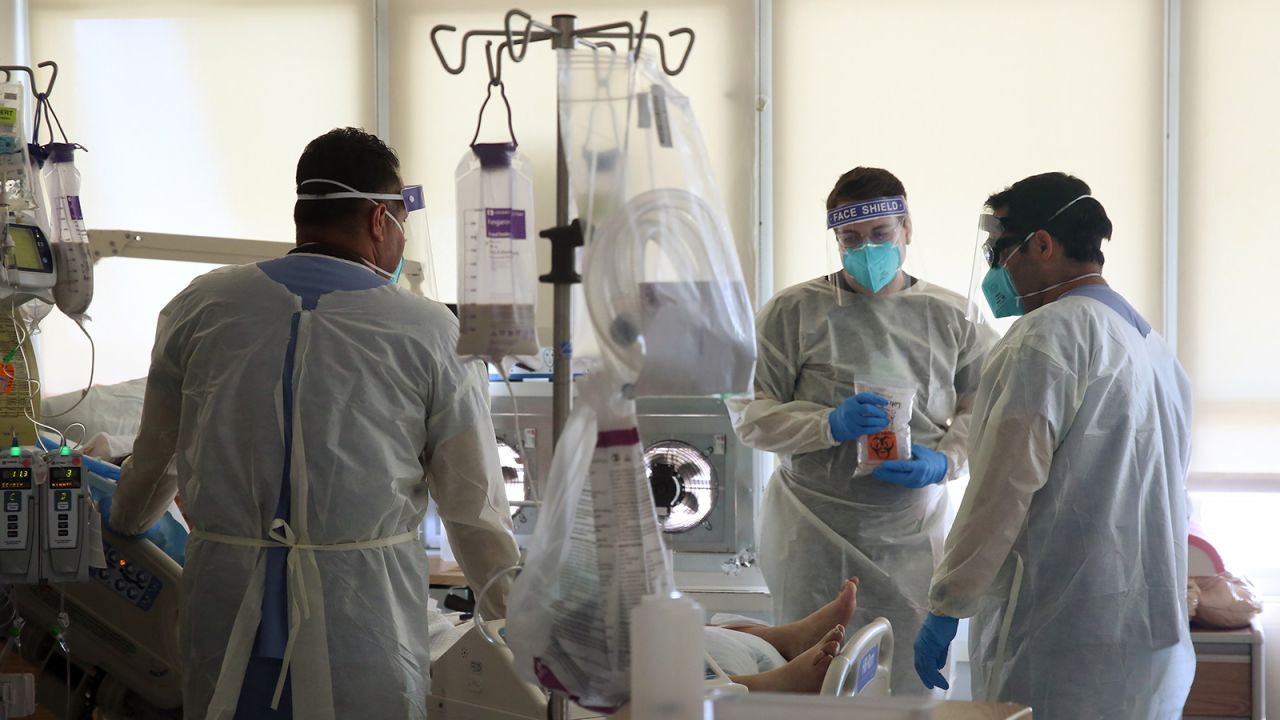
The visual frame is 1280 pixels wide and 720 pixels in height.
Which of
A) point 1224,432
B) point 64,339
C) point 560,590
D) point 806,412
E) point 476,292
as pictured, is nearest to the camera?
point 560,590

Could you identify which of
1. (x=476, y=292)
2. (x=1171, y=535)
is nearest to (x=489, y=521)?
(x=476, y=292)

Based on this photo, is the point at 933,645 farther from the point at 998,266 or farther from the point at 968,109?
the point at 968,109

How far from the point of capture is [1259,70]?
4203mm

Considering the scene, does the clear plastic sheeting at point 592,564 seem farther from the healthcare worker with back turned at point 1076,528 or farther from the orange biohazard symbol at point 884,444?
the orange biohazard symbol at point 884,444

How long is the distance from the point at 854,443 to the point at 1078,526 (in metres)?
0.86

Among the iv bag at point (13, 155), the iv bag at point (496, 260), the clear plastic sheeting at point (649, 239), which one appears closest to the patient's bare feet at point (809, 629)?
the iv bag at point (496, 260)

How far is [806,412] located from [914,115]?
1.84 meters

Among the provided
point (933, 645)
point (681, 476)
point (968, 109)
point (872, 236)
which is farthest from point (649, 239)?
point (968, 109)

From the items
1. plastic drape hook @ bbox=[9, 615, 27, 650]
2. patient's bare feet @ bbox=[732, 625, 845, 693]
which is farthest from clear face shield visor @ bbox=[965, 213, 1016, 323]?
plastic drape hook @ bbox=[9, 615, 27, 650]

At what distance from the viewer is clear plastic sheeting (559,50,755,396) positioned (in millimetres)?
1279

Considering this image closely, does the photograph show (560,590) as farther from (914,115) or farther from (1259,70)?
(1259,70)

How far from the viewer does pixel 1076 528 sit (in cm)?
214

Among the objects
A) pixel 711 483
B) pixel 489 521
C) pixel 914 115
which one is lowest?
pixel 711 483

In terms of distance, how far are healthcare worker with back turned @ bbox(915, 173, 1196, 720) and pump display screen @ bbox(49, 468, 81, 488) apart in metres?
1.78
